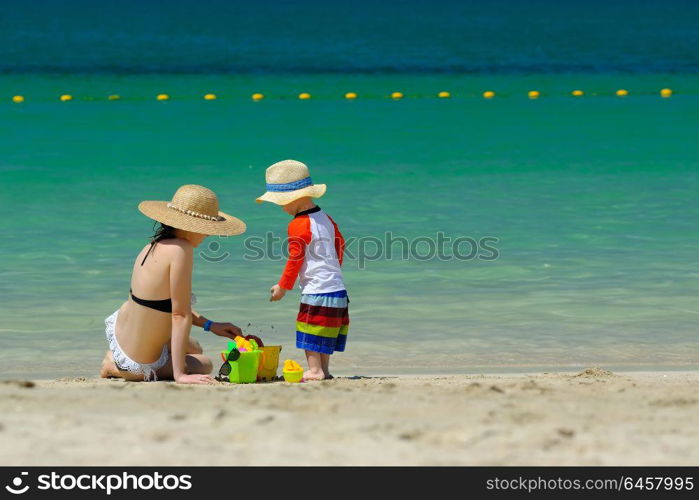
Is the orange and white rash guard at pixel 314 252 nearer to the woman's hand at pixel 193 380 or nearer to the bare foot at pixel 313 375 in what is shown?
the bare foot at pixel 313 375

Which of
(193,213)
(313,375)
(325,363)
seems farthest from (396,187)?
(193,213)

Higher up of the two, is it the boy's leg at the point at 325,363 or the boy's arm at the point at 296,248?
the boy's arm at the point at 296,248

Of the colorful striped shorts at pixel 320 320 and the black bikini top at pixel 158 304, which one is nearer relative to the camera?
the black bikini top at pixel 158 304

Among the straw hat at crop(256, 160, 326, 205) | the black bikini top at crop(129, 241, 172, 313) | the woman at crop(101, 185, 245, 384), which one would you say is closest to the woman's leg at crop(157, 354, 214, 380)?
the woman at crop(101, 185, 245, 384)

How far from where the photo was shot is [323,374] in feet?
19.1

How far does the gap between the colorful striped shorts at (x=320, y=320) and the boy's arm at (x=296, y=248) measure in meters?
0.18

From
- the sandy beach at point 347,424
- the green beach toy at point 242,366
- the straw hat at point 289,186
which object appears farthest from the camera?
the straw hat at point 289,186

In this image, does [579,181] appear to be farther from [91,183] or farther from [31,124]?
[31,124]

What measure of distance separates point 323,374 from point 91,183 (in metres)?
9.10

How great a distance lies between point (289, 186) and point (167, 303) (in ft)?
2.74

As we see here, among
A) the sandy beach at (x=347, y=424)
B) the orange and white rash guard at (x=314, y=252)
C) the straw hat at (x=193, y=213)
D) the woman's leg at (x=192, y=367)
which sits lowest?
the sandy beach at (x=347, y=424)

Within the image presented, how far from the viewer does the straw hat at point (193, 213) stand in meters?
5.50

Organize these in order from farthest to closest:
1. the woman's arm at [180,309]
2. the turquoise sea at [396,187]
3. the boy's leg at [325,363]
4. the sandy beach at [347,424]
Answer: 1. the turquoise sea at [396,187]
2. the boy's leg at [325,363]
3. the woman's arm at [180,309]
4. the sandy beach at [347,424]

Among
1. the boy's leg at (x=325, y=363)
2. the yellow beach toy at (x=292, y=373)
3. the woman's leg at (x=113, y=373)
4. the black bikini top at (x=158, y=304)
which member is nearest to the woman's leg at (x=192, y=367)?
the woman's leg at (x=113, y=373)
